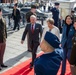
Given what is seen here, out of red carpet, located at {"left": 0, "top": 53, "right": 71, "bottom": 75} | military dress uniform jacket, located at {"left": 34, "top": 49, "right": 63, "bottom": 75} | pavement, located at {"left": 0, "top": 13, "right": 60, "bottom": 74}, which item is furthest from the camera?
pavement, located at {"left": 0, "top": 13, "right": 60, "bottom": 74}

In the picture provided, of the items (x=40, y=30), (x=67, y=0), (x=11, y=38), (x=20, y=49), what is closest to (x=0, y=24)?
(x=40, y=30)

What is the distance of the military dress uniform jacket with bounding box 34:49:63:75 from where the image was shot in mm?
3879

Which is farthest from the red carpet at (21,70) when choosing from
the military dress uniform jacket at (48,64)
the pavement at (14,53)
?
the military dress uniform jacket at (48,64)

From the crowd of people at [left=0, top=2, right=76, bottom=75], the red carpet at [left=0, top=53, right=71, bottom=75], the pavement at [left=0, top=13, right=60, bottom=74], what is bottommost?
the pavement at [left=0, top=13, right=60, bottom=74]

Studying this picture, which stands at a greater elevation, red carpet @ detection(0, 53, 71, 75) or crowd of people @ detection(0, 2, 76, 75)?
crowd of people @ detection(0, 2, 76, 75)

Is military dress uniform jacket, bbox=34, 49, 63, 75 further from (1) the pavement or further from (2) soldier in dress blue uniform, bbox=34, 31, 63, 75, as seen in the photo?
(1) the pavement

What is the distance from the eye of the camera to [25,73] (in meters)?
7.32

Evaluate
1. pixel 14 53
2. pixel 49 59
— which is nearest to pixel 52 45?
pixel 49 59

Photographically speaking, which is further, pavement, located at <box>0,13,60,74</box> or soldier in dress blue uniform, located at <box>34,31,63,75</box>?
pavement, located at <box>0,13,60,74</box>

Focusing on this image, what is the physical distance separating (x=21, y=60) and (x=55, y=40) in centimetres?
499

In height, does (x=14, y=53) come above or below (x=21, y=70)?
below

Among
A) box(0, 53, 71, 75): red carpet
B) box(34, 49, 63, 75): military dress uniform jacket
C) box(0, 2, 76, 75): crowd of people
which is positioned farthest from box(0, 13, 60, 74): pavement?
box(34, 49, 63, 75): military dress uniform jacket

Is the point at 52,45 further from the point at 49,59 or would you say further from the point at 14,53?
the point at 14,53

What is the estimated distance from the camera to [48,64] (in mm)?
3914
